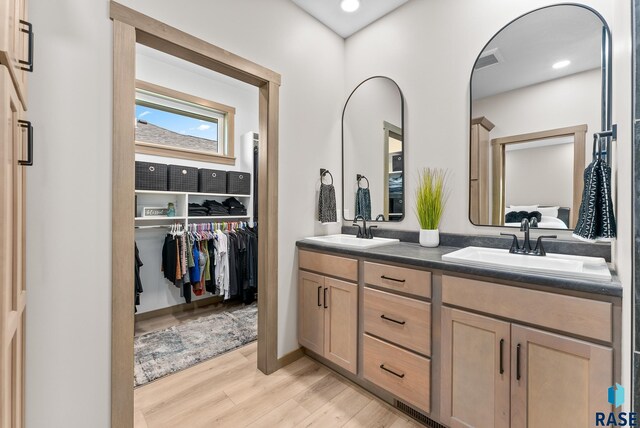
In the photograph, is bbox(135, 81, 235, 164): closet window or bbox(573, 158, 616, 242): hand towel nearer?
bbox(573, 158, 616, 242): hand towel

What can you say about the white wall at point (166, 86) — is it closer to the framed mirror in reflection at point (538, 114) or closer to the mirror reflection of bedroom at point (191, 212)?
the mirror reflection of bedroom at point (191, 212)

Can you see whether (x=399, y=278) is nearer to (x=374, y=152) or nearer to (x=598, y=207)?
(x=598, y=207)

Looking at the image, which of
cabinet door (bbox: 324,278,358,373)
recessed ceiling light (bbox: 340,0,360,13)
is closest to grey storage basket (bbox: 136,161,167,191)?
cabinet door (bbox: 324,278,358,373)

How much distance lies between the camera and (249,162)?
3582mm

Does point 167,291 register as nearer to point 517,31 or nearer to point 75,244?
point 75,244

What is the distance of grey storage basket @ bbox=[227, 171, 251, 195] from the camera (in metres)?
3.37

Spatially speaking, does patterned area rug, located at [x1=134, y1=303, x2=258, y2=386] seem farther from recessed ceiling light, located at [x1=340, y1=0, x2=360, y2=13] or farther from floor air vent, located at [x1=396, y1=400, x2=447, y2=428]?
recessed ceiling light, located at [x1=340, y1=0, x2=360, y2=13]

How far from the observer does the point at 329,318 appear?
194cm

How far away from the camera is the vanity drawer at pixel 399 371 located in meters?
1.44

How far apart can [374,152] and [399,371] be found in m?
1.64

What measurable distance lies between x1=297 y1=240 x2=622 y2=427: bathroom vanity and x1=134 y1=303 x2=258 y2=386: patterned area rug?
1001 millimetres

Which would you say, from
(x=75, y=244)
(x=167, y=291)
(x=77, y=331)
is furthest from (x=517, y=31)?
(x=167, y=291)

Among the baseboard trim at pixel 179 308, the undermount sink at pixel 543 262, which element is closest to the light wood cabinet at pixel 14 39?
the undermount sink at pixel 543 262

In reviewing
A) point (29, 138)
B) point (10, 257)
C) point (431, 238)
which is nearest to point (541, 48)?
point (431, 238)
